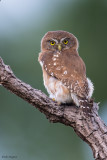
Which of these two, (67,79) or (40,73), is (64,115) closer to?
(67,79)

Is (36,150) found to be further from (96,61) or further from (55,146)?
(96,61)

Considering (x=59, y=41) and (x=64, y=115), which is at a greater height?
(x=59, y=41)

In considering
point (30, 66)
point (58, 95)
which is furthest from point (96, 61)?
point (58, 95)

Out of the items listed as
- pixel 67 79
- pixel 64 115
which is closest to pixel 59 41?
pixel 67 79

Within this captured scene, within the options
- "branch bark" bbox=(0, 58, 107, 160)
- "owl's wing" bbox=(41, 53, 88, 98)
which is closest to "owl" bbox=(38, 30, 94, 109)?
"owl's wing" bbox=(41, 53, 88, 98)

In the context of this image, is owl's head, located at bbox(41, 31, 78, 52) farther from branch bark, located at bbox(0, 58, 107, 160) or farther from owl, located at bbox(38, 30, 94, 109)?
branch bark, located at bbox(0, 58, 107, 160)
